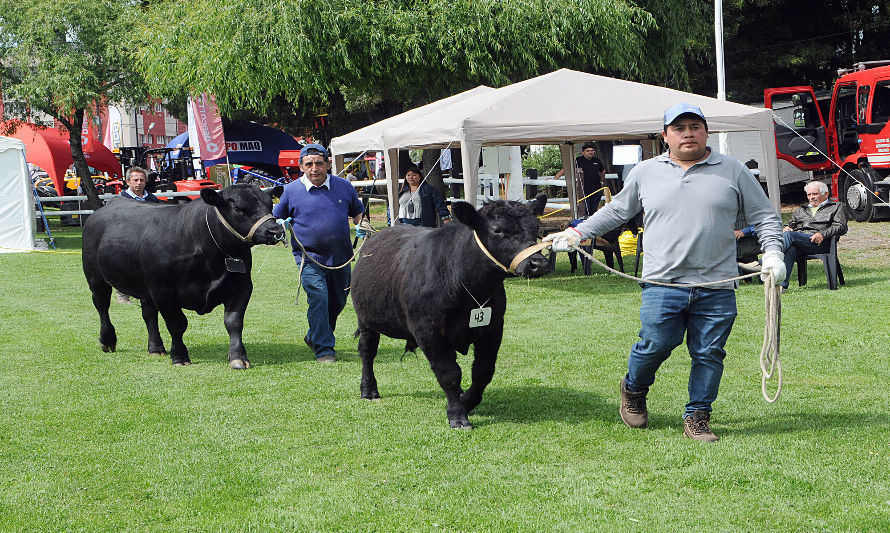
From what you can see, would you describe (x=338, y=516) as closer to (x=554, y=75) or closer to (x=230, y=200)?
(x=230, y=200)

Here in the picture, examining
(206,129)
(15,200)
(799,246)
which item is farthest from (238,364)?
(206,129)

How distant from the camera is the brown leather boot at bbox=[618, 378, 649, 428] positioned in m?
5.89

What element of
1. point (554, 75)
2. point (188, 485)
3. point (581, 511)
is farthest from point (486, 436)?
point (554, 75)

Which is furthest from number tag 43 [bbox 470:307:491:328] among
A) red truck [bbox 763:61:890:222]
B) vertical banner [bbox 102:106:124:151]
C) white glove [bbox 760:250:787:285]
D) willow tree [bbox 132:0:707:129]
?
vertical banner [bbox 102:106:124:151]

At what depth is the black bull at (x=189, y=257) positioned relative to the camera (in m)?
8.41

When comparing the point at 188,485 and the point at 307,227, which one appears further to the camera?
the point at 307,227

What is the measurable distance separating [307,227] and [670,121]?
423cm

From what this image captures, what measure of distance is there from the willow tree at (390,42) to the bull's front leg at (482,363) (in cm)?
1530

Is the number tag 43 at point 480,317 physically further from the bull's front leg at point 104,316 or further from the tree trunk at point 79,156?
the tree trunk at point 79,156

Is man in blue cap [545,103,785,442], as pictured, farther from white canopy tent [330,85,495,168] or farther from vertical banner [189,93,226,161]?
vertical banner [189,93,226,161]

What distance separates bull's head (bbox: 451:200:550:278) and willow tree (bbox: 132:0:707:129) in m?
15.4

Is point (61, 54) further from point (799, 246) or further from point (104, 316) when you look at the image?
point (799, 246)

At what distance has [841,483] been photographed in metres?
4.77

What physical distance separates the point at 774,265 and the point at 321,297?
460 cm
